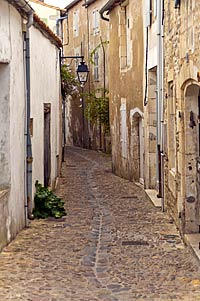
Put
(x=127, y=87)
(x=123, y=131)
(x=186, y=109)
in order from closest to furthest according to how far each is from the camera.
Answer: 1. (x=186, y=109)
2. (x=127, y=87)
3. (x=123, y=131)

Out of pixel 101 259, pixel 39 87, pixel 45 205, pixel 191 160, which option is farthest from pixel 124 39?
pixel 101 259

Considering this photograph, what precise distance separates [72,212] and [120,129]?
672 centimetres

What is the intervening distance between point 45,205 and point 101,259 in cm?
348

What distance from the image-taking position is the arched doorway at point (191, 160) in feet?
27.4

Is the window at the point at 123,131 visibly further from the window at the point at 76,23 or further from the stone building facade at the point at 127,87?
the window at the point at 76,23

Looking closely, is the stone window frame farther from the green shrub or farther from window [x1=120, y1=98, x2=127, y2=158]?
the green shrub

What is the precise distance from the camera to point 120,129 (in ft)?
58.3

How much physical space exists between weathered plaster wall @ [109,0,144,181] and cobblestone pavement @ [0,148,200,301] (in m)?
3.90

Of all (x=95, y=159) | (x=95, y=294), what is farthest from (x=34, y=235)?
(x=95, y=159)

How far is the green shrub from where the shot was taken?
421 inches

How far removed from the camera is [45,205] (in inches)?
427

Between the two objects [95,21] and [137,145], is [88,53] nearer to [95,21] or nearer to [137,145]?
[95,21]

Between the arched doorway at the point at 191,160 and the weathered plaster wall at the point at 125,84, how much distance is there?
628 centimetres

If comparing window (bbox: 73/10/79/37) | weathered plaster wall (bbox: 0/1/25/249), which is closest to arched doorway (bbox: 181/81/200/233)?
weathered plaster wall (bbox: 0/1/25/249)
